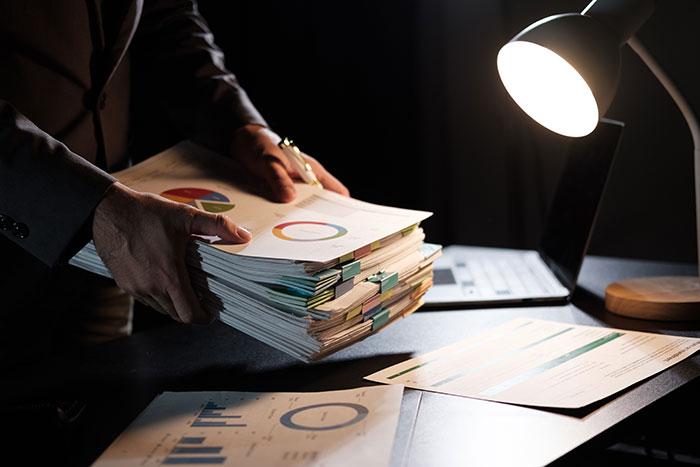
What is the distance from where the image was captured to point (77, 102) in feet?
3.51

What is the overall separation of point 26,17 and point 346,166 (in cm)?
164

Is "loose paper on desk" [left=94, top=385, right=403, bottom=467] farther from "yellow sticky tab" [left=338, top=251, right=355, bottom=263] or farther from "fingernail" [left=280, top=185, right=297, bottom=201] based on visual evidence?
"fingernail" [left=280, top=185, right=297, bottom=201]

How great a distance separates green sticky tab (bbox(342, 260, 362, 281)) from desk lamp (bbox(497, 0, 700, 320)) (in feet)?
1.24

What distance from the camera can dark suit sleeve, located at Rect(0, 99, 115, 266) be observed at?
0.79 metres

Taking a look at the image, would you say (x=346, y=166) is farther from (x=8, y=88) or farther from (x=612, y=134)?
(x=8, y=88)

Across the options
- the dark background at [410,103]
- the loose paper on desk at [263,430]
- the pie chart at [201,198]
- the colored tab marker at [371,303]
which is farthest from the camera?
the dark background at [410,103]

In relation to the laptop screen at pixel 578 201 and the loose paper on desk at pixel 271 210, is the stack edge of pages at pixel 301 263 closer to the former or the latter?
the loose paper on desk at pixel 271 210

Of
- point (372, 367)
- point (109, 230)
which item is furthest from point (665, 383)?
point (109, 230)

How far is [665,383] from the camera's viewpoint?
2.34 ft

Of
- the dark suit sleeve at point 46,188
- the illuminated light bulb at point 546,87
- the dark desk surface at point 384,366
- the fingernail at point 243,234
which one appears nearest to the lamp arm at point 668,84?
the illuminated light bulb at point 546,87

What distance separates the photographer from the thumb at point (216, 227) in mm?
749

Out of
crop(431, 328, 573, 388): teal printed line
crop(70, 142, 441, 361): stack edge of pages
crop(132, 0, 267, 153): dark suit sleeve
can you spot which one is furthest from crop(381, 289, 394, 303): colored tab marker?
crop(132, 0, 267, 153): dark suit sleeve

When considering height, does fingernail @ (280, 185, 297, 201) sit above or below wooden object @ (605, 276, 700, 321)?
above

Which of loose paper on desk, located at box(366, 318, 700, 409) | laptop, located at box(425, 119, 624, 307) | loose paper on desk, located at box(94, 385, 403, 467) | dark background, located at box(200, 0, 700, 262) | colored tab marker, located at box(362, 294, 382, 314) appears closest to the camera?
loose paper on desk, located at box(94, 385, 403, 467)
